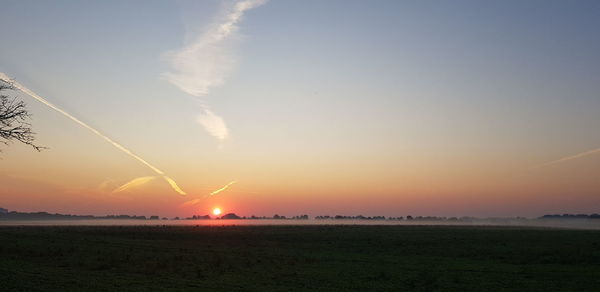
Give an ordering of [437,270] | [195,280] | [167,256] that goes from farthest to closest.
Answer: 1. [167,256]
2. [437,270]
3. [195,280]

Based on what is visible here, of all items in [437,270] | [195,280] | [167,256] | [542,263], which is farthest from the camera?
[167,256]

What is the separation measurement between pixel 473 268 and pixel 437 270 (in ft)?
11.7

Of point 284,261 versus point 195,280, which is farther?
point 284,261

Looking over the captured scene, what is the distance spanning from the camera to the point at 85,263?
35406 mm

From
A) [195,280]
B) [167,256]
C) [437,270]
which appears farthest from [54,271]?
[437,270]

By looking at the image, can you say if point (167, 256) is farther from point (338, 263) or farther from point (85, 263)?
point (338, 263)

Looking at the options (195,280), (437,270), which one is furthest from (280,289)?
(437,270)

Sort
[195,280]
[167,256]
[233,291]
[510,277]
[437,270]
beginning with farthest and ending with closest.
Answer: [167,256], [437,270], [510,277], [195,280], [233,291]

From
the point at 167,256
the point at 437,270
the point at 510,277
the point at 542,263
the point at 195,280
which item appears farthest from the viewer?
the point at 167,256

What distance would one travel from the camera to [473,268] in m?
35.4

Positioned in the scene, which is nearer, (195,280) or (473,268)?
(195,280)

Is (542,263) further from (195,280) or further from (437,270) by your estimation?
(195,280)

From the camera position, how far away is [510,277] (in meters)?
30.5

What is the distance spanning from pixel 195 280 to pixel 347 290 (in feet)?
32.0
